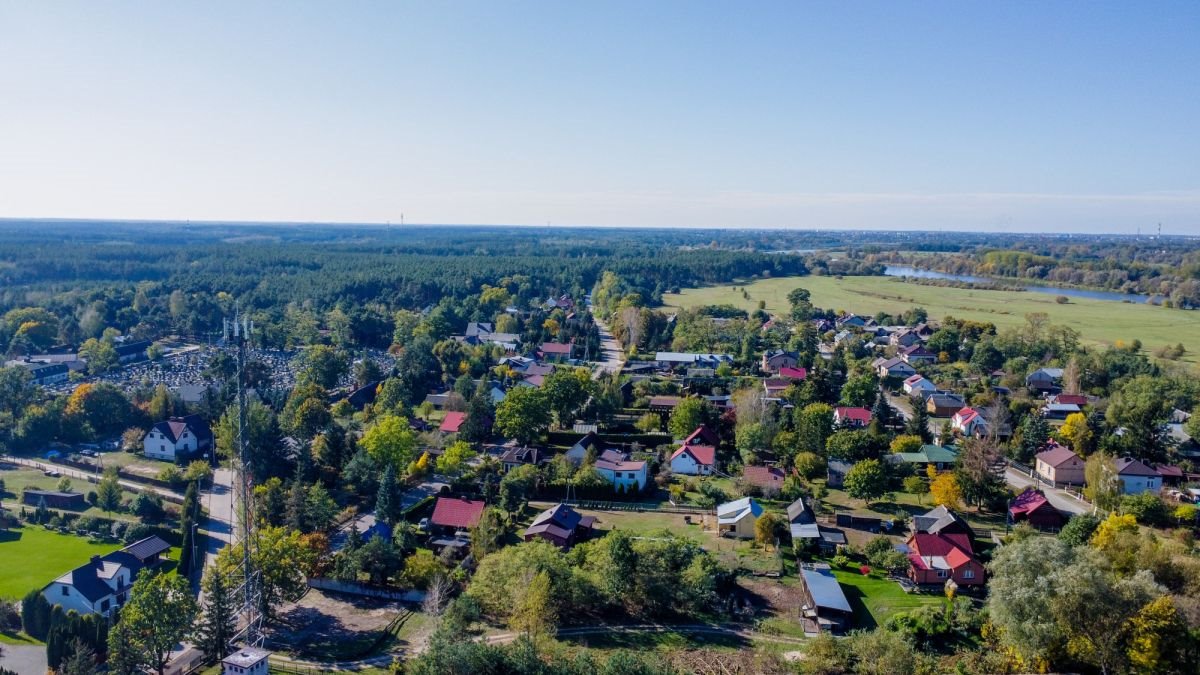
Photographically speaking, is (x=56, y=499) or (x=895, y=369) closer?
(x=56, y=499)

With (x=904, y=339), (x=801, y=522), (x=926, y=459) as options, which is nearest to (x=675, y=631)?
(x=801, y=522)

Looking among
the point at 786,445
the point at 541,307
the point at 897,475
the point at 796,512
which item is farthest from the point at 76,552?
the point at 541,307

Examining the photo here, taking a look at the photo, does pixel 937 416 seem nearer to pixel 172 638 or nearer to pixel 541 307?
pixel 172 638

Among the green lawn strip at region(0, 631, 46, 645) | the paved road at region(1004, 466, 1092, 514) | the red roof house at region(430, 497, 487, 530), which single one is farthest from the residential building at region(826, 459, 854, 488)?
the green lawn strip at region(0, 631, 46, 645)

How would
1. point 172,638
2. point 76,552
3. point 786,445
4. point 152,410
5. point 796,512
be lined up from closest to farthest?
point 172,638 < point 76,552 < point 796,512 < point 786,445 < point 152,410

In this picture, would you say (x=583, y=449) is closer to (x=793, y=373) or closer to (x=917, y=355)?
(x=793, y=373)

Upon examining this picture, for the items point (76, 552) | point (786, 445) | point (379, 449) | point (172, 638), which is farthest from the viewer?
point (786, 445)

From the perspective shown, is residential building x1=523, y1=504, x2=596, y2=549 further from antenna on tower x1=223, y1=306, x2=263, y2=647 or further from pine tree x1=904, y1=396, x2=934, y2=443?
pine tree x1=904, y1=396, x2=934, y2=443

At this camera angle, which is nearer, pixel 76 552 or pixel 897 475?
pixel 76 552
